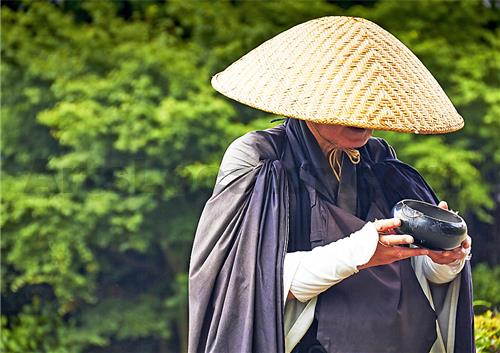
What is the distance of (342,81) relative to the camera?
107 inches

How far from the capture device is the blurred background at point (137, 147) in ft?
24.6

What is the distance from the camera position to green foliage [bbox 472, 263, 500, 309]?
6.58m

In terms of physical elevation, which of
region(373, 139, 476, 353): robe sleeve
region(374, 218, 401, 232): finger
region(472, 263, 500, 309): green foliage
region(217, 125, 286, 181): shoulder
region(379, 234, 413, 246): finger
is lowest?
region(472, 263, 500, 309): green foliage

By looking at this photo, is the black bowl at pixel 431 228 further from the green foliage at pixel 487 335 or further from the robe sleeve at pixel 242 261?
the green foliage at pixel 487 335

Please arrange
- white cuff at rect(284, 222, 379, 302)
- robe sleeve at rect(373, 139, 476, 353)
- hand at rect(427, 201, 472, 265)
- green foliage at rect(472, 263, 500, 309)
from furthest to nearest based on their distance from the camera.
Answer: green foliage at rect(472, 263, 500, 309) → robe sleeve at rect(373, 139, 476, 353) → hand at rect(427, 201, 472, 265) → white cuff at rect(284, 222, 379, 302)

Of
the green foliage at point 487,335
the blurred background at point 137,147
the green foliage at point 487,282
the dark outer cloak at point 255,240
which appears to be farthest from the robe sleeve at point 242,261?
the blurred background at point 137,147

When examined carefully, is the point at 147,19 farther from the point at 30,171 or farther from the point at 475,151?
the point at 475,151

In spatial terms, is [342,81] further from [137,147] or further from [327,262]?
[137,147]

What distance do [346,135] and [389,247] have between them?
0.36 m

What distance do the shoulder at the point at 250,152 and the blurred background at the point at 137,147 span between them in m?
4.47

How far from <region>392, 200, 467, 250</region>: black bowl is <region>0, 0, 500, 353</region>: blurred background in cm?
455

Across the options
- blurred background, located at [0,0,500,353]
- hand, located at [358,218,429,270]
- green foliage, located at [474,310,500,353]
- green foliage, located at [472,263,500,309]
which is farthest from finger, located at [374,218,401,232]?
blurred background, located at [0,0,500,353]

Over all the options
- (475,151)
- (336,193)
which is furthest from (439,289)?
(475,151)

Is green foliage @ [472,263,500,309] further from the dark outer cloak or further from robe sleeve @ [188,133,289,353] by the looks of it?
robe sleeve @ [188,133,289,353]
